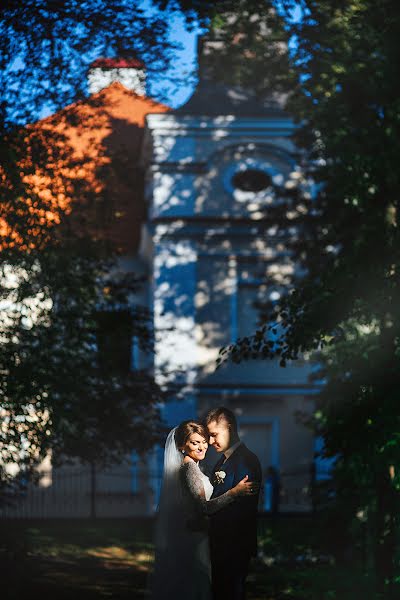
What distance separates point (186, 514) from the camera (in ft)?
26.2

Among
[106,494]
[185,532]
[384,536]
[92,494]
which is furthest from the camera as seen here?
[106,494]

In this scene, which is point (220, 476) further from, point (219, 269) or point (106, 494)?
point (106, 494)

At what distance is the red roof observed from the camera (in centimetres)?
1541

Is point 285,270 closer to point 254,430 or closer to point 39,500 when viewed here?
point 254,430

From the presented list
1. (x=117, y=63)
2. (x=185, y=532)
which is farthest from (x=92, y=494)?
(x=185, y=532)

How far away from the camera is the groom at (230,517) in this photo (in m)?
8.23

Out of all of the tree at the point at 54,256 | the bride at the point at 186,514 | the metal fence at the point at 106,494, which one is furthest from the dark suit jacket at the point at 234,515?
the metal fence at the point at 106,494

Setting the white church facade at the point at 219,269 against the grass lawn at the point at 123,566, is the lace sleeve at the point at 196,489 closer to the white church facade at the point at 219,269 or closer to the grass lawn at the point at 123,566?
the grass lawn at the point at 123,566

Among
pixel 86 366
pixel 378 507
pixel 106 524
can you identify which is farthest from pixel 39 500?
pixel 378 507

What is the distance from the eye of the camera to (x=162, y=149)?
28.8 m

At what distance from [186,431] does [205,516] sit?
705mm

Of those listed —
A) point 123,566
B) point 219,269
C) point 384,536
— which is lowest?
point 123,566

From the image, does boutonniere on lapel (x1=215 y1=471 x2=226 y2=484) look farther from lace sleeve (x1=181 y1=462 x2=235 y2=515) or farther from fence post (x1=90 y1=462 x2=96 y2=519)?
fence post (x1=90 y1=462 x2=96 y2=519)

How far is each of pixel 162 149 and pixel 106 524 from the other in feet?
35.2
